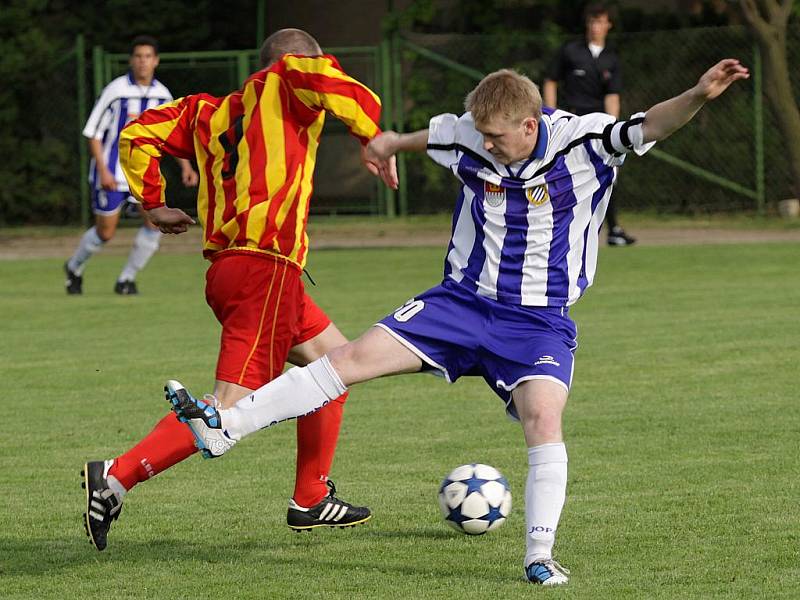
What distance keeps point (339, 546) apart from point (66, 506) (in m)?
1.21

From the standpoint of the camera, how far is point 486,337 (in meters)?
4.98

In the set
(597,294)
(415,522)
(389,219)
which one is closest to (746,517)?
(415,522)

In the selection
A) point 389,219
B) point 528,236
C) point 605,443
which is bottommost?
point 389,219

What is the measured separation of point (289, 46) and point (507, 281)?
3.83 ft

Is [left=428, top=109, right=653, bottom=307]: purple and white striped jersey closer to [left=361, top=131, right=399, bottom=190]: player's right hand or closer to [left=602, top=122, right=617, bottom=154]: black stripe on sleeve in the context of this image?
[left=602, top=122, right=617, bottom=154]: black stripe on sleeve

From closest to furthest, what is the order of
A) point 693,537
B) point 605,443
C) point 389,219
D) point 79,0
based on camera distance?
point 693,537 < point 605,443 < point 389,219 < point 79,0

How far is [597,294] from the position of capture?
12617 mm

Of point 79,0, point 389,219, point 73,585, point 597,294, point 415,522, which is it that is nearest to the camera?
point 73,585

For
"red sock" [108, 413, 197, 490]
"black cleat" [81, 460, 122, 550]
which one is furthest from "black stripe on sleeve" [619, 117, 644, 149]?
"black cleat" [81, 460, 122, 550]

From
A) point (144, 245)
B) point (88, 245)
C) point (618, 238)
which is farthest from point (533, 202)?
point (618, 238)

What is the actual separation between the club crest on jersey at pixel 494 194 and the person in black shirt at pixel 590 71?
1040 centimetres

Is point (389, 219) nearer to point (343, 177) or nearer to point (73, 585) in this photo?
point (343, 177)

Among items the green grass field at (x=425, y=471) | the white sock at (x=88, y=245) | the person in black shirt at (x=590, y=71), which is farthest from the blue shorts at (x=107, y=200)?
the person in black shirt at (x=590, y=71)

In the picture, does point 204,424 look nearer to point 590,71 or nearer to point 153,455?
point 153,455
